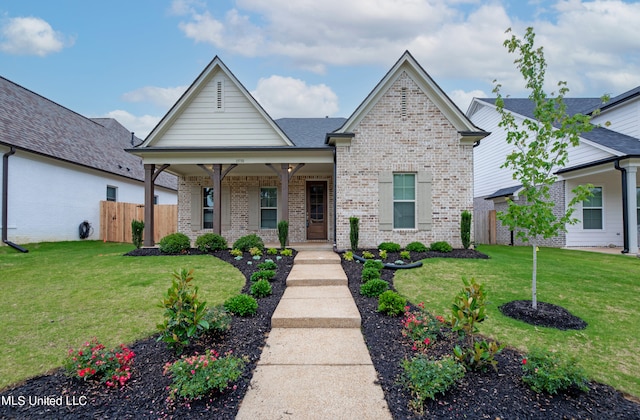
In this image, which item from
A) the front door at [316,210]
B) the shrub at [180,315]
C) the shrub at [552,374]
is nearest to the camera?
the shrub at [552,374]

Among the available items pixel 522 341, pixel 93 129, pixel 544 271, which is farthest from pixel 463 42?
pixel 93 129

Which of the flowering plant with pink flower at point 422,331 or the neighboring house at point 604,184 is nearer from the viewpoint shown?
the flowering plant with pink flower at point 422,331

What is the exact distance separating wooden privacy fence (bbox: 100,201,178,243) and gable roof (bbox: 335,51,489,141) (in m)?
9.34

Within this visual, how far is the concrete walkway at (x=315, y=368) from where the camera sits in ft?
7.59

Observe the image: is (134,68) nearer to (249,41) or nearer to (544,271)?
(249,41)

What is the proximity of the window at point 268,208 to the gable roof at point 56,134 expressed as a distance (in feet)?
28.3

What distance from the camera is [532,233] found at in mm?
4164

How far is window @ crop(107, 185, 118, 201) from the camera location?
15781 mm

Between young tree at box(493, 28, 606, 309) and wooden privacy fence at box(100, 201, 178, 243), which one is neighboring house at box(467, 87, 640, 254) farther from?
wooden privacy fence at box(100, 201, 178, 243)

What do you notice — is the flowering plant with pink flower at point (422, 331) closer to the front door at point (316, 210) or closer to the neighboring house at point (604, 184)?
the neighboring house at point (604, 184)

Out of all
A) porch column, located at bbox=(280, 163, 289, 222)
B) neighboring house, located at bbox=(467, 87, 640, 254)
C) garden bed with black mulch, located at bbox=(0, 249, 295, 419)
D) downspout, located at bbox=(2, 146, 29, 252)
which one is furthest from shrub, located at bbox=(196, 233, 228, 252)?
neighboring house, located at bbox=(467, 87, 640, 254)

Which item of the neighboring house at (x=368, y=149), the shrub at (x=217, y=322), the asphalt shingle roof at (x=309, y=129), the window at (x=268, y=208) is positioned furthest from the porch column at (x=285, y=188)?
the shrub at (x=217, y=322)

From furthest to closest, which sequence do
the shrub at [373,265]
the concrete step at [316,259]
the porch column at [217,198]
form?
the porch column at [217,198]
the concrete step at [316,259]
the shrub at [373,265]

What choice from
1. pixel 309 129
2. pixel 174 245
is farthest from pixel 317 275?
pixel 309 129
